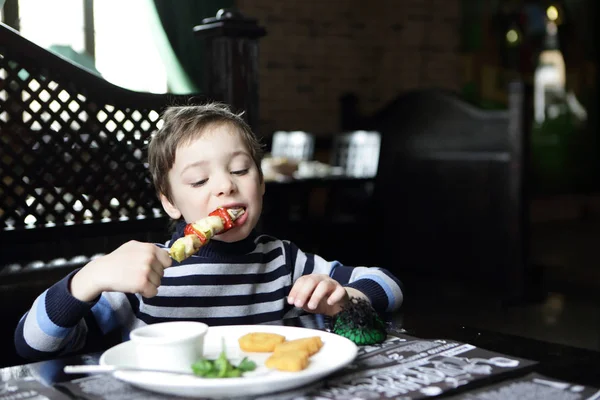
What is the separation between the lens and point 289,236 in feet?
14.3

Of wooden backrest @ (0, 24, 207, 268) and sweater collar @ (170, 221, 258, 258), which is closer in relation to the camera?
sweater collar @ (170, 221, 258, 258)

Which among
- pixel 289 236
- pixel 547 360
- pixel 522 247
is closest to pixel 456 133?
pixel 522 247

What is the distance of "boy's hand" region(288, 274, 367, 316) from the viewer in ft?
3.84

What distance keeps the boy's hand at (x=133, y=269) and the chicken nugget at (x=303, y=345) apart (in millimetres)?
215

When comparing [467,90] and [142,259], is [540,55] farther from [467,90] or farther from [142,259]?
[142,259]

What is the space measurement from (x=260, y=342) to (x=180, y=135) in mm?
531

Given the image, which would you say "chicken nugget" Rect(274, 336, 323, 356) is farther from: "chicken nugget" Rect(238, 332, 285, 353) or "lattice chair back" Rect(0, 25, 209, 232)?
"lattice chair back" Rect(0, 25, 209, 232)

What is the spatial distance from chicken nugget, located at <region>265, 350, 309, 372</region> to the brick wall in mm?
5582

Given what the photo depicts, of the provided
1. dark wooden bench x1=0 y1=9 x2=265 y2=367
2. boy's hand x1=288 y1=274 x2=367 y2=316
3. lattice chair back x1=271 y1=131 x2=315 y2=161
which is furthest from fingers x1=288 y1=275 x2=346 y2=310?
lattice chair back x1=271 y1=131 x2=315 y2=161

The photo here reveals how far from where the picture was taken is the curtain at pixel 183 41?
4.94m

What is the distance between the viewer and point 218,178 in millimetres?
1329

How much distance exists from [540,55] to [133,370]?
7911 mm

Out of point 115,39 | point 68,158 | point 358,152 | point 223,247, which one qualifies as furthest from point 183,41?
point 223,247

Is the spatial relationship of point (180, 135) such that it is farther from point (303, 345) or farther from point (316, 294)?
point (303, 345)
